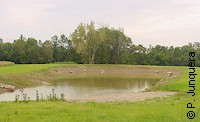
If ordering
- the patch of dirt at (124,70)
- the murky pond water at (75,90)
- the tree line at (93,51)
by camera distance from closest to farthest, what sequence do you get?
1. the murky pond water at (75,90)
2. the patch of dirt at (124,70)
3. the tree line at (93,51)

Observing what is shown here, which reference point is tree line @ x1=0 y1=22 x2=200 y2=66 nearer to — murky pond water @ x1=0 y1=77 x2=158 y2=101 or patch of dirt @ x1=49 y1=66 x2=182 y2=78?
patch of dirt @ x1=49 y1=66 x2=182 y2=78

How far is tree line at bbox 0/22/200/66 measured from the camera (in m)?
90.0

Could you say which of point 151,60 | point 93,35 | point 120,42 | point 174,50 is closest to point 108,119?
→ point 93,35

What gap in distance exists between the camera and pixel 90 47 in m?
91.7

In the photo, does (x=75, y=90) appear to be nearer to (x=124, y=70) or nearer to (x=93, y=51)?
(x=124, y=70)

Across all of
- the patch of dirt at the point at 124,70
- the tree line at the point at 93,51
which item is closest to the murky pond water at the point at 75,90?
the patch of dirt at the point at 124,70

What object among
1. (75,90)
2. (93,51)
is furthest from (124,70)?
(75,90)

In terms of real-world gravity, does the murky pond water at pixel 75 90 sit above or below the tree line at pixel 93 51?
below

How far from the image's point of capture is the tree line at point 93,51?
90.0 m

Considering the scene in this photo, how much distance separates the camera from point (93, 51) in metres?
93.6

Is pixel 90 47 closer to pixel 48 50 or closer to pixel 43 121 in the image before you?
pixel 48 50

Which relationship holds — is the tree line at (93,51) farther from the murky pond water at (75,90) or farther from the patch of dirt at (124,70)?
the murky pond water at (75,90)

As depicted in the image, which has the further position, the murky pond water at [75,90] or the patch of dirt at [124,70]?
the patch of dirt at [124,70]

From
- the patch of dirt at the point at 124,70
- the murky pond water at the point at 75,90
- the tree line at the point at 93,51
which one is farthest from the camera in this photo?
the tree line at the point at 93,51
